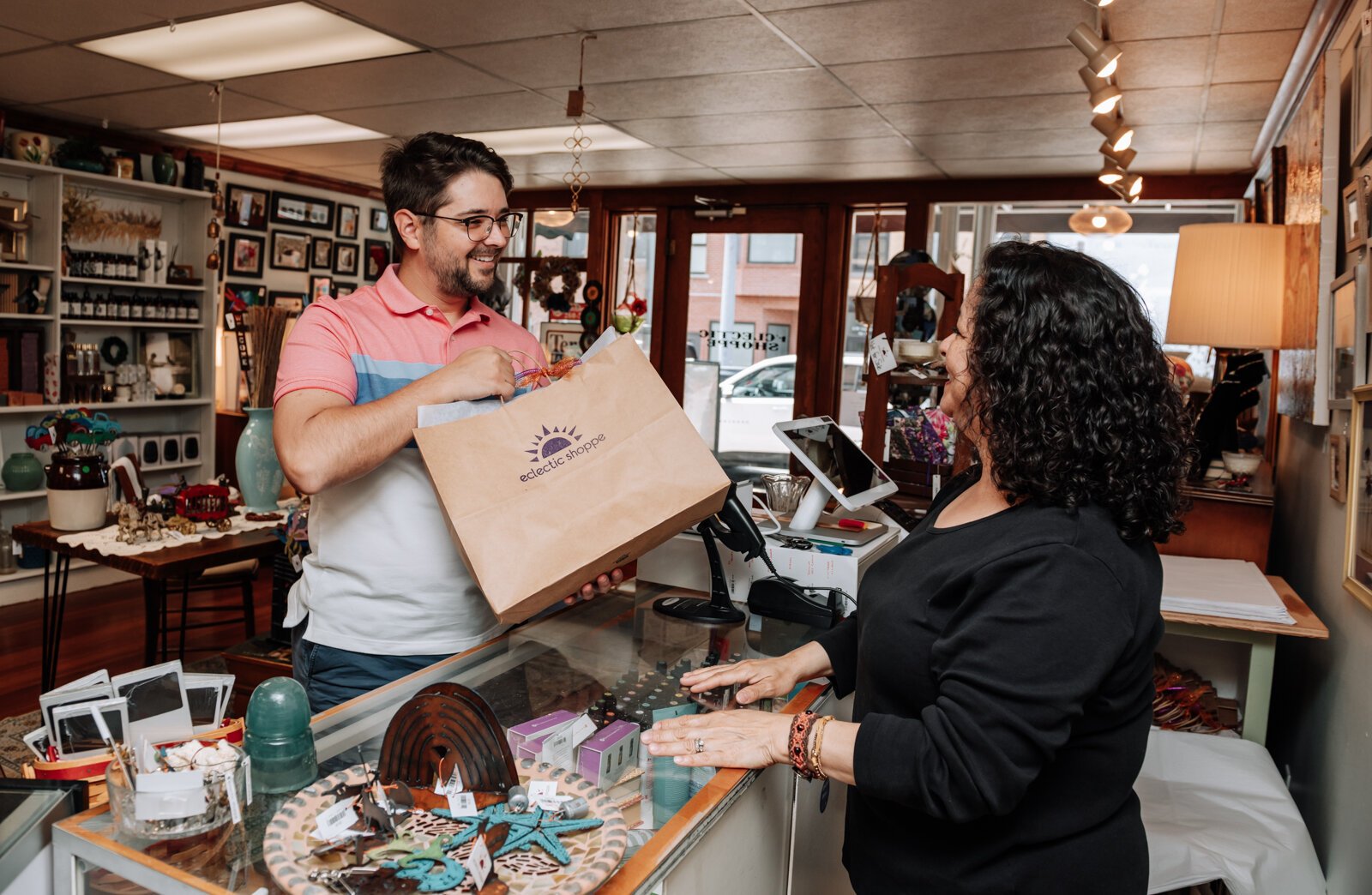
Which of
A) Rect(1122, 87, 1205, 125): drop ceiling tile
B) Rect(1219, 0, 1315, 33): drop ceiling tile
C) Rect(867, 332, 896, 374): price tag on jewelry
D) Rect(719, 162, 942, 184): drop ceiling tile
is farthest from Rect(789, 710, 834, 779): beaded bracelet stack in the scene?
Rect(719, 162, 942, 184): drop ceiling tile

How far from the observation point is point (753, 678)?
1.47 meters

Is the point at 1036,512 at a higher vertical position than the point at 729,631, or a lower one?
higher

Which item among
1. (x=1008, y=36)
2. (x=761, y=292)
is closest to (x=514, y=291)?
(x=761, y=292)

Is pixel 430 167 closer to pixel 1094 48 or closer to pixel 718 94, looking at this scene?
pixel 1094 48

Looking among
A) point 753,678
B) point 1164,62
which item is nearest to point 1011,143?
point 1164,62

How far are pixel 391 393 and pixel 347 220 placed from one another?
5964 millimetres

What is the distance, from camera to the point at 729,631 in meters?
1.82

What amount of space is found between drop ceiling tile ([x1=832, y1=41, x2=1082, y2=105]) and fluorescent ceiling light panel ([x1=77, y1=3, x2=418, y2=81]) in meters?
1.76

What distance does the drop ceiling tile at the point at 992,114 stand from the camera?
3.91 metres

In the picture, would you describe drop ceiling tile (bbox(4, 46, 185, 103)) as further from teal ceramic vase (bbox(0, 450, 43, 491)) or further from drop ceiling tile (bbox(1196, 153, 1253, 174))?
drop ceiling tile (bbox(1196, 153, 1253, 174))

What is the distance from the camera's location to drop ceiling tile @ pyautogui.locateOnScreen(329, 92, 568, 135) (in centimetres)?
432

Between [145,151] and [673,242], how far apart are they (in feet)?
10.6

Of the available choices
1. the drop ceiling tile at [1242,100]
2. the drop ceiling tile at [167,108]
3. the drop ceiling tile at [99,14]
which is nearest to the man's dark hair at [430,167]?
the drop ceiling tile at [99,14]

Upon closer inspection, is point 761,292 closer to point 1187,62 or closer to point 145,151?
point 1187,62
